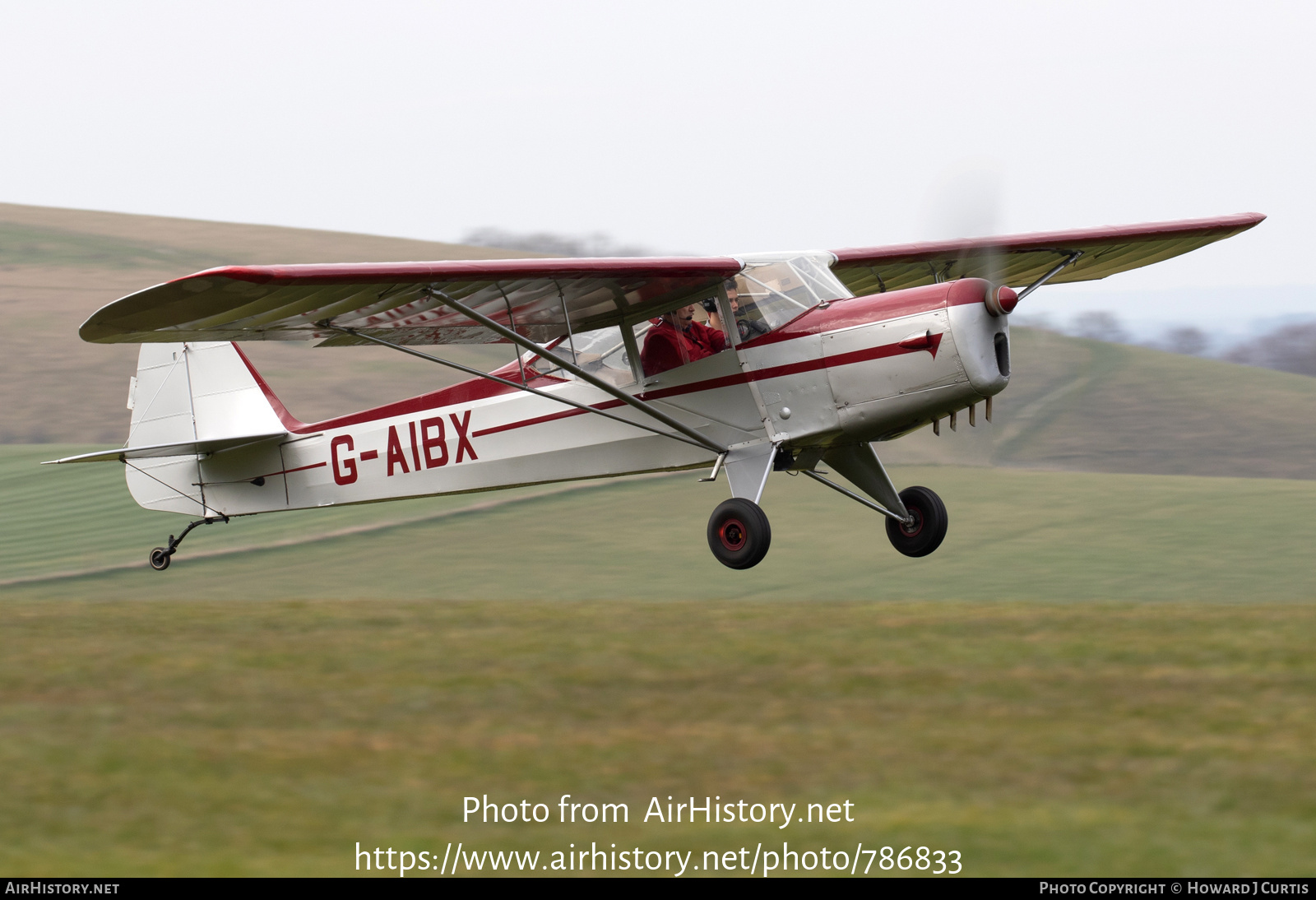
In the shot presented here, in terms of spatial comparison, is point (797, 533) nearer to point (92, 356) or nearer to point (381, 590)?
point (381, 590)

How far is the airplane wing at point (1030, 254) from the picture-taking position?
13234mm

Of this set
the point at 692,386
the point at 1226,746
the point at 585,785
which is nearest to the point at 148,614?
the point at 692,386

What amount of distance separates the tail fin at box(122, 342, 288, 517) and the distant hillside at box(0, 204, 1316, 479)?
16158mm

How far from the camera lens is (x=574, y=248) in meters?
71.9

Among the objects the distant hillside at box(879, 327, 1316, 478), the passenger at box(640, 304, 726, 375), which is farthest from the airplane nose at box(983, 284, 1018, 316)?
the distant hillside at box(879, 327, 1316, 478)

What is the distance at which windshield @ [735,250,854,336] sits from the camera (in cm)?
1117

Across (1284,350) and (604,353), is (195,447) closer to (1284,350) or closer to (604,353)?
(604,353)

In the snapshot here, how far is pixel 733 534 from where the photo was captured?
432 inches

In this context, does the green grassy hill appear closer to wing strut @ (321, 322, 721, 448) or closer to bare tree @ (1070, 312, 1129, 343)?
wing strut @ (321, 322, 721, 448)

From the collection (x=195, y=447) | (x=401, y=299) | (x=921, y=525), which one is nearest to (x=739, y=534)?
(x=921, y=525)

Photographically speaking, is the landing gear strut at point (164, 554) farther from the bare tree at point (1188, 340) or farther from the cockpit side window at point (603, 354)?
the bare tree at point (1188, 340)

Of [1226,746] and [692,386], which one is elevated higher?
[692,386]

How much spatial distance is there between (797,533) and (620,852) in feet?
50.6

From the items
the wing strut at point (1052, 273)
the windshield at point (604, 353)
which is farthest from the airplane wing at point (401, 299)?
the wing strut at point (1052, 273)
